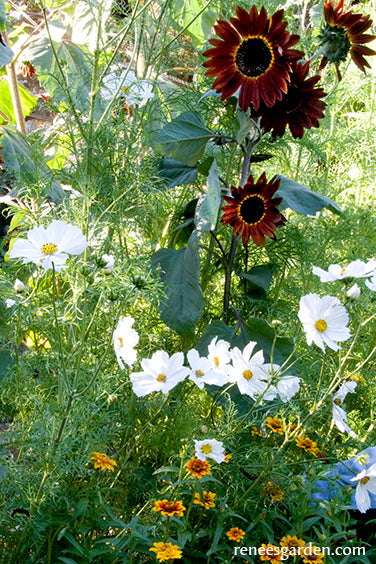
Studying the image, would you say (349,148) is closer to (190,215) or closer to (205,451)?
(190,215)

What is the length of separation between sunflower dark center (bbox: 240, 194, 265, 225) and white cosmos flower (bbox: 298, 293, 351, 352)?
1.26 feet

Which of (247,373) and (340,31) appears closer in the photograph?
(247,373)

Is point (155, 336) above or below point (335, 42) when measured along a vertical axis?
below

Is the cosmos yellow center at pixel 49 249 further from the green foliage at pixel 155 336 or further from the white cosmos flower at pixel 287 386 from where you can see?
the white cosmos flower at pixel 287 386

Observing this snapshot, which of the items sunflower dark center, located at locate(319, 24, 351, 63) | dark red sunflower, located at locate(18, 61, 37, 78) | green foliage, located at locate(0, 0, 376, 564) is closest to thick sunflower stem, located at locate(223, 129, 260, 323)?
green foliage, located at locate(0, 0, 376, 564)

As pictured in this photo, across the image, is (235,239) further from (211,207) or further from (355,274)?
(355,274)

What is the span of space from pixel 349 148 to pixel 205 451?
132 centimetres

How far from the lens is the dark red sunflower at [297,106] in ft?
3.72

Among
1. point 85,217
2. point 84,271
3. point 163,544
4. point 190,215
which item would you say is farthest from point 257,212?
point 163,544

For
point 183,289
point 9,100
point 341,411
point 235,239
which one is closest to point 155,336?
point 183,289

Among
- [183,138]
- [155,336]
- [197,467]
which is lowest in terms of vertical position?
[197,467]

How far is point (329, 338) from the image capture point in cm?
80

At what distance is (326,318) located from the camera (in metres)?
0.81

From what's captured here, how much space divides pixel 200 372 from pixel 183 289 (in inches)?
11.6
